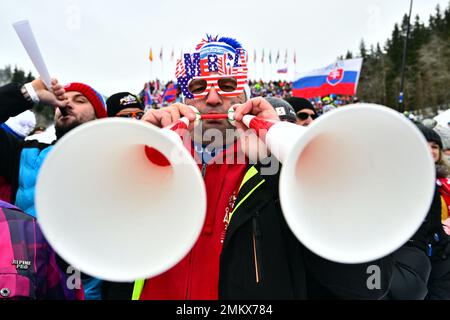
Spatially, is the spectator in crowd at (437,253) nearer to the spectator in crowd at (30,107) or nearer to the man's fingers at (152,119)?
the man's fingers at (152,119)

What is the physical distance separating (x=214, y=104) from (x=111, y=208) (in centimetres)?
113

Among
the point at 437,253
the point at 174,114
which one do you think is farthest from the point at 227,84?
the point at 437,253

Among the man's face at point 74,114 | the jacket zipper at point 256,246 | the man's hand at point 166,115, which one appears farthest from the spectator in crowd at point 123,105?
the jacket zipper at point 256,246

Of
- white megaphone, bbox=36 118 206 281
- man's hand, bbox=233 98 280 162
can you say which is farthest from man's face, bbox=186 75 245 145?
white megaphone, bbox=36 118 206 281

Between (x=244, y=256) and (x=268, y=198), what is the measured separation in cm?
30

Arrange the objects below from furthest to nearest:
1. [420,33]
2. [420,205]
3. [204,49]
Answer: [420,33], [204,49], [420,205]

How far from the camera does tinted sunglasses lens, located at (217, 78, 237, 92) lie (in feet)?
7.70

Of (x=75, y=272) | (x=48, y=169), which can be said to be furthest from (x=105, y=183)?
(x=75, y=272)

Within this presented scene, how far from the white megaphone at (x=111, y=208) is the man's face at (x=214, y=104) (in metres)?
0.82

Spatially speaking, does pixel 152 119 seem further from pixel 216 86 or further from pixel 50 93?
pixel 50 93

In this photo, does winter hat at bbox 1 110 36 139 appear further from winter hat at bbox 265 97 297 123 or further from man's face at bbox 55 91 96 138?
winter hat at bbox 265 97 297 123

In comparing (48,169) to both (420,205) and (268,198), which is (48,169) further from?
(420,205)

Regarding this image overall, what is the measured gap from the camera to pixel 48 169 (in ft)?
3.51

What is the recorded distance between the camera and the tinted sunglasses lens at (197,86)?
2344 mm
